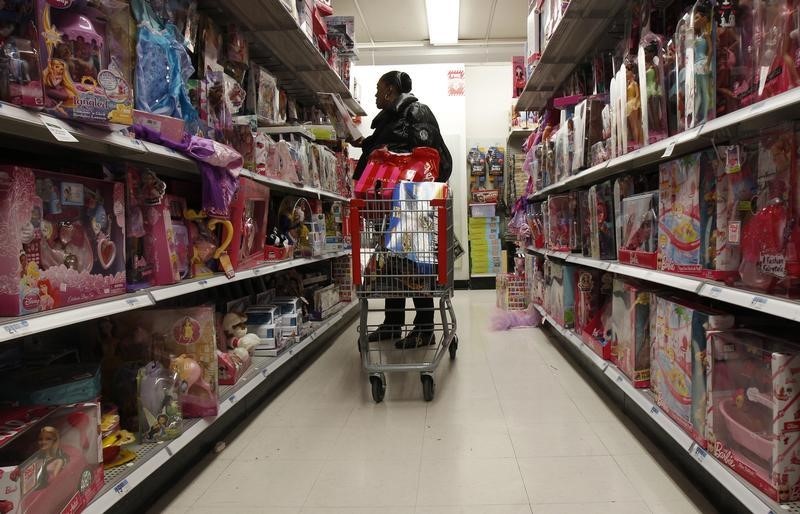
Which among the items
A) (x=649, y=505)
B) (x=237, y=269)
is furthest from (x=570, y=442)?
(x=237, y=269)

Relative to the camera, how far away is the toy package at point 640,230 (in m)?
1.72

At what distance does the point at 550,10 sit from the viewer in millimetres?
2852

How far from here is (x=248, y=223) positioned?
215 centimetres

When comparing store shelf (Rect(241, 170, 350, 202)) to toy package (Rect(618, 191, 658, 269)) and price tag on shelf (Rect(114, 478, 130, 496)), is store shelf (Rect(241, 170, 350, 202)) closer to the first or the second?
price tag on shelf (Rect(114, 478, 130, 496))

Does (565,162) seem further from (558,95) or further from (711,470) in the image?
(711,470)

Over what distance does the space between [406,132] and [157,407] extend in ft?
7.23

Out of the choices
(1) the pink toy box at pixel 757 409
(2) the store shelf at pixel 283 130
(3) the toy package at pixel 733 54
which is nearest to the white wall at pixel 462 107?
(2) the store shelf at pixel 283 130

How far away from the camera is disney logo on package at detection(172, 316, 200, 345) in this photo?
5.27 ft

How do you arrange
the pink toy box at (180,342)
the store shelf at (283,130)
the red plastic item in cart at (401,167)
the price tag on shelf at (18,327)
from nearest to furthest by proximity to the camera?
the price tag on shelf at (18,327) < the pink toy box at (180,342) < the red plastic item in cart at (401,167) < the store shelf at (283,130)

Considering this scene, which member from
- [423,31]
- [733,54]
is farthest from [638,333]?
[423,31]

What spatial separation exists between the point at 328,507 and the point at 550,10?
9.80 ft

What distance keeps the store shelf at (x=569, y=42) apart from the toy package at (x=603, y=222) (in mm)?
904

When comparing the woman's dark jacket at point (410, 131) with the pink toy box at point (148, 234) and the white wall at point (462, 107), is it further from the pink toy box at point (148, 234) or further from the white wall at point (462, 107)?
the white wall at point (462, 107)

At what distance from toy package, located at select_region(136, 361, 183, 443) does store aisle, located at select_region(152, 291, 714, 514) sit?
229mm
